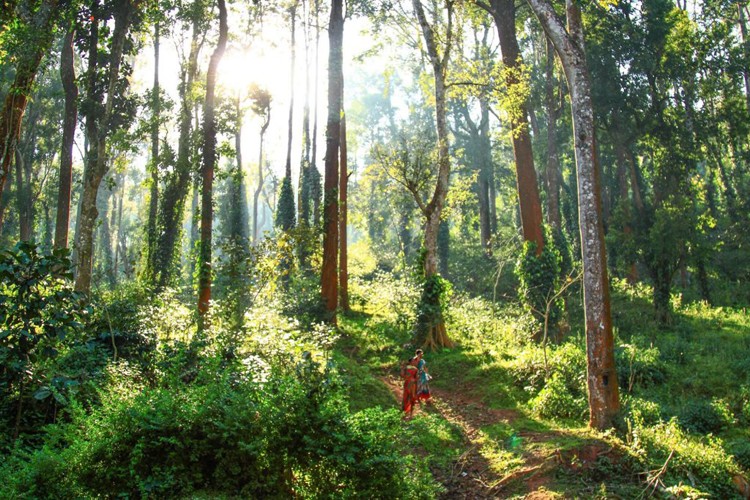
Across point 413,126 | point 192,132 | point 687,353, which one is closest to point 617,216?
point 687,353

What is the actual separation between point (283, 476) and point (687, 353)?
1223cm

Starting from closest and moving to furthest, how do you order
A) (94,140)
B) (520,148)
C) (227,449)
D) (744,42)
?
(227,449)
(520,148)
(94,140)
(744,42)

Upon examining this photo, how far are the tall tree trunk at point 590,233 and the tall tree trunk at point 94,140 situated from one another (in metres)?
13.3

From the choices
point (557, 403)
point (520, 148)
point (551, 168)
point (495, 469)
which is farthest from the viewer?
point (551, 168)

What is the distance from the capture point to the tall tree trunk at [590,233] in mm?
9320

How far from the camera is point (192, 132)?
2655 cm

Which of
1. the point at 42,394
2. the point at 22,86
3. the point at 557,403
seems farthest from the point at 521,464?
the point at 22,86

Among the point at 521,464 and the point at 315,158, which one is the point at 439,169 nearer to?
the point at 521,464

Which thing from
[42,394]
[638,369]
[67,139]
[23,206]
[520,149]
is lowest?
[638,369]

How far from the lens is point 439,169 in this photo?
1670cm

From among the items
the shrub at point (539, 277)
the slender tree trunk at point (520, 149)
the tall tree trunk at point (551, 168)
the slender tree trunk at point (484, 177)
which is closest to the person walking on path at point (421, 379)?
the shrub at point (539, 277)

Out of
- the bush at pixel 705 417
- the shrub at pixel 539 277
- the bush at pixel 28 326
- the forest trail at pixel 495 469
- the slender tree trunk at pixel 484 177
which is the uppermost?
the slender tree trunk at pixel 484 177

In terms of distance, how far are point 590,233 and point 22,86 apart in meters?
10.2

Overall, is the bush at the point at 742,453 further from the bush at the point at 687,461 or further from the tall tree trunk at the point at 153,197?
the tall tree trunk at the point at 153,197
